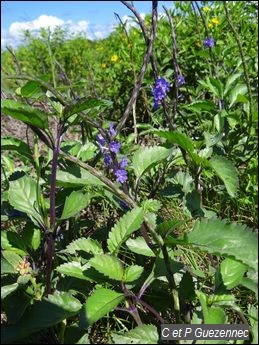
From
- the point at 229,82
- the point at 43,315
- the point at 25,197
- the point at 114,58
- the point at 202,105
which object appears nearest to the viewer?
the point at 43,315

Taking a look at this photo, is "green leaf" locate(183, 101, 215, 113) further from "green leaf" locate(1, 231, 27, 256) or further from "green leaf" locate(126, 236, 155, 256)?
"green leaf" locate(1, 231, 27, 256)

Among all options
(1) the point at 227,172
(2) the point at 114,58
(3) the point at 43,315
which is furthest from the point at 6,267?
(2) the point at 114,58

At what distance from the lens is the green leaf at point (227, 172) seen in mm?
1414

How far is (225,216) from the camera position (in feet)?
6.28

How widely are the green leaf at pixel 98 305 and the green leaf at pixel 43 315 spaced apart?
5cm

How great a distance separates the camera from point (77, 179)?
1.34 meters

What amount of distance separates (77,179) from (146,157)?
0.83 ft

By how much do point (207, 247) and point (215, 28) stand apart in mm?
2410

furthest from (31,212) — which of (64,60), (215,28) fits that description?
(64,60)

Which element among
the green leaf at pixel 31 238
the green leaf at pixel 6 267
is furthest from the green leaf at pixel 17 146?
the green leaf at pixel 6 267

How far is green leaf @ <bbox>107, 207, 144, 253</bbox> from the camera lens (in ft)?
4.03

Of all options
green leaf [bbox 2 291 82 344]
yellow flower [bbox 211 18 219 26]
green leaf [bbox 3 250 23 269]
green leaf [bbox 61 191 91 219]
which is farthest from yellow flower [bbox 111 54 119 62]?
green leaf [bbox 2 291 82 344]

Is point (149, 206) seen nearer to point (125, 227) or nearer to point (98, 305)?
point (125, 227)

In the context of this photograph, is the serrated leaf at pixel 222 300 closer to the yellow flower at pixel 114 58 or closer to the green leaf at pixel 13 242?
the green leaf at pixel 13 242
